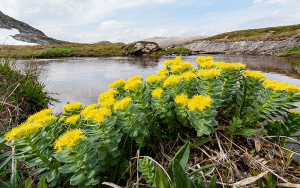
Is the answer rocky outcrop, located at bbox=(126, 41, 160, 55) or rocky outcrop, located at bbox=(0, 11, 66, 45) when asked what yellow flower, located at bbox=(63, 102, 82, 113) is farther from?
rocky outcrop, located at bbox=(0, 11, 66, 45)

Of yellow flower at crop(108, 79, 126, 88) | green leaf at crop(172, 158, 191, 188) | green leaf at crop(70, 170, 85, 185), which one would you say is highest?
yellow flower at crop(108, 79, 126, 88)

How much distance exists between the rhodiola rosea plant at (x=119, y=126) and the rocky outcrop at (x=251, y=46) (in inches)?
452

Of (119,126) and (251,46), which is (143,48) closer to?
(251,46)

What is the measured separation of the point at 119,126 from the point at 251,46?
14455 millimetres

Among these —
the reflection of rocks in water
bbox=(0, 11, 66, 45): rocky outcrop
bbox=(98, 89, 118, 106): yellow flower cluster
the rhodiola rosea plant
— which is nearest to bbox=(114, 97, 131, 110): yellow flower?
the rhodiola rosea plant

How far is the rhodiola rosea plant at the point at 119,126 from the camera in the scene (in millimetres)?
940

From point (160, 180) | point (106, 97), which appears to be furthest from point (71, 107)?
point (160, 180)

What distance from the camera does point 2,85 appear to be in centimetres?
242

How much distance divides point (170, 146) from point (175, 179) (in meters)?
0.65

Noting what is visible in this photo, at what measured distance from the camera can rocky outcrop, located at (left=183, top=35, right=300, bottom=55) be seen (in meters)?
9.56

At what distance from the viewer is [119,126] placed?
4.25ft

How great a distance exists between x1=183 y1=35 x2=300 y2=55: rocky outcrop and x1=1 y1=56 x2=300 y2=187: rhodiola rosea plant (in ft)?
37.7

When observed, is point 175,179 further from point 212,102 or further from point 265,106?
point 265,106

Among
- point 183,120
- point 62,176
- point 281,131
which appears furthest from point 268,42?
point 62,176
